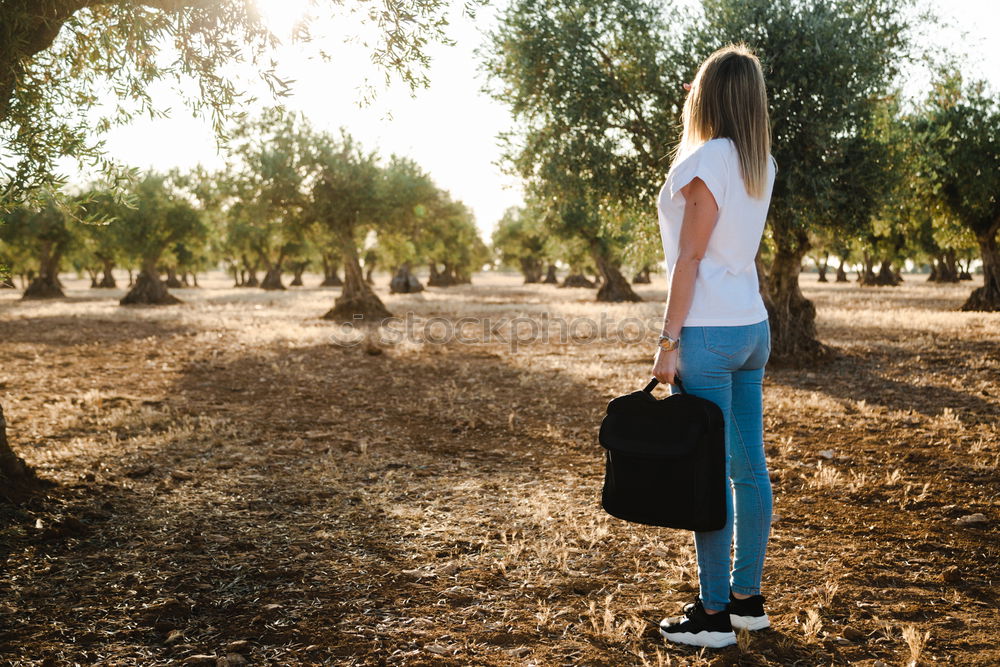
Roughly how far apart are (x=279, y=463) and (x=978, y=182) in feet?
86.4

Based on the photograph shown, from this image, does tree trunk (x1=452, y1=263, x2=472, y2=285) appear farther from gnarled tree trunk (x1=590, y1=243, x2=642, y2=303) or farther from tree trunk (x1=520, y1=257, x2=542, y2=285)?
gnarled tree trunk (x1=590, y1=243, x2=642, y2=303)

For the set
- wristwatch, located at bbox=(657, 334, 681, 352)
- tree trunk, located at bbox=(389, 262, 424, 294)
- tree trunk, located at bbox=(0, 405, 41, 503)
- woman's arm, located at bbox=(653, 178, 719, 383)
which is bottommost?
tree trunk, located at bbox=(0, 405, 41, 503)

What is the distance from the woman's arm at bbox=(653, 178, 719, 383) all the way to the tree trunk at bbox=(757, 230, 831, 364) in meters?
11.3

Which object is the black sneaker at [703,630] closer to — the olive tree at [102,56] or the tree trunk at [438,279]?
the olive tree at [102,56]

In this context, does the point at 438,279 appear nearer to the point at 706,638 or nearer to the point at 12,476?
the point at 12,476

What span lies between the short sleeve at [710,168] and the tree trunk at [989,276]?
2866 cm

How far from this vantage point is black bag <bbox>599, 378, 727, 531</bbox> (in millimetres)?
3225

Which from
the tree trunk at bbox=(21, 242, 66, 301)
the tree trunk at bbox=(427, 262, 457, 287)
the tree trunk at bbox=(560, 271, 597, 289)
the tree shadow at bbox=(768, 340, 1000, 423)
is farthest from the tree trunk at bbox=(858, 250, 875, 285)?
the tree trunk at bbox=(21, 242, 66, 301)

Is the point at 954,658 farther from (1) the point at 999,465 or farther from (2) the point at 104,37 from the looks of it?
(2) the point at 104,37

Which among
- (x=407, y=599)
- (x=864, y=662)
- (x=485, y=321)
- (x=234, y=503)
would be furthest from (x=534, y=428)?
(x=485, y=321)

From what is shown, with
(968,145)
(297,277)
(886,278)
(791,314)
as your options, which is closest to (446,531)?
(791,314)

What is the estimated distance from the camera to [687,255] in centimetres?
322

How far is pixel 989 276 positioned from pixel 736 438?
29.5 m

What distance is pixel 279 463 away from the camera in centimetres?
708
